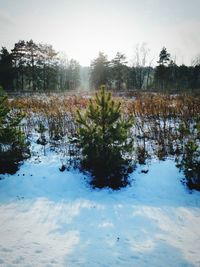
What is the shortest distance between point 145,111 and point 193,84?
40.3 m

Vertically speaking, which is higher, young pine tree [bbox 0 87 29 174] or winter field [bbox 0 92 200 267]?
young pine tree [bbox 0 87 29 174]

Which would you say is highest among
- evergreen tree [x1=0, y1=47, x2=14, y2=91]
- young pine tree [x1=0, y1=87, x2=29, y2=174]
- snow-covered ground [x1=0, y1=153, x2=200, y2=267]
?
evergreen tree [x1=0, y1=47, x2=14, y2=91]

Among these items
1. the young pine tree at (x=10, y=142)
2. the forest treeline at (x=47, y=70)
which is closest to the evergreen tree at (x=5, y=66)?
the forest treeline at (x=47, y=70)

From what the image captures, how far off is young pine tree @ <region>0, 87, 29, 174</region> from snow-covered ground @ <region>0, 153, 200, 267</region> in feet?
1.27

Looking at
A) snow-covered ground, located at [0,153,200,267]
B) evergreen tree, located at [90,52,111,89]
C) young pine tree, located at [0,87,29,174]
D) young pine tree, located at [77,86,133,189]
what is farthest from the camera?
evergreen tree, located at [90,52,111,89]

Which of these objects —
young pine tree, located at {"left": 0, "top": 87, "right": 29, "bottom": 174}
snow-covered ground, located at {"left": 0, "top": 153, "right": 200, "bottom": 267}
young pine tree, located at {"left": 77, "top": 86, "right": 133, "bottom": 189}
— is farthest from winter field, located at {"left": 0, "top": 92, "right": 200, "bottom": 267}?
young pine tree, located at {"left": 77, "top": 86, "right": 133, "bottom": 189}

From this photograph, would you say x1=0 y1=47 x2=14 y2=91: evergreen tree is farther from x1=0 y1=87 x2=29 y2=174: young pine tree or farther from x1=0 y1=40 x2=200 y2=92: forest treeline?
x1=0 y1=87 x2=29 y2=174: young pine tree

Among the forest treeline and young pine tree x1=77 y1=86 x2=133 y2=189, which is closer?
young pine tree x1=77 y1=86 x2=133 y2=189

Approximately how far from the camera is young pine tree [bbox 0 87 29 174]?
29.1 ft

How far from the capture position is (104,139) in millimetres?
8516

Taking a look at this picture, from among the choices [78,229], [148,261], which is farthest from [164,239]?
[78,229]

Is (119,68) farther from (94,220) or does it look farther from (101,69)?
(94,220)

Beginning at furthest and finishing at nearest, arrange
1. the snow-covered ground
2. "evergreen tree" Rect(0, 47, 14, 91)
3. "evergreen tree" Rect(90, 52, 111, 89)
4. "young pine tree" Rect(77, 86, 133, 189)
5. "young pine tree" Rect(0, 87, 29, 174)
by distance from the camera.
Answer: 1. "evergreen tree" Rect(90, 52, 111, 89)
2. "evergreen tree" Rect(0, 47, 14, 91)
3. "young pine tree" Rect(0, 87, 29, 174)
4. "young pine tree" Rect(77, 86, 133, 189)
5. the snow-covered ground

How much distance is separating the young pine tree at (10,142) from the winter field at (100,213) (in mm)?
384
